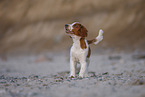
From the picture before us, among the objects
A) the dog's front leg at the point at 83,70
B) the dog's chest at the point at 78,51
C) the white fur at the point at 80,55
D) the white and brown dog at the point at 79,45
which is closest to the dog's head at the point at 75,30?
the white and brown dog at the point at 79,45

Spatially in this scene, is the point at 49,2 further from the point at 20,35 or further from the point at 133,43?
the point at 133,43

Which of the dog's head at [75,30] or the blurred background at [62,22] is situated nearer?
the dog's head at [75,30]

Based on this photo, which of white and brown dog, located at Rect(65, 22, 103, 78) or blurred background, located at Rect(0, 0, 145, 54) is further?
blurred background, located at Rect(0, 0, 145, 54)

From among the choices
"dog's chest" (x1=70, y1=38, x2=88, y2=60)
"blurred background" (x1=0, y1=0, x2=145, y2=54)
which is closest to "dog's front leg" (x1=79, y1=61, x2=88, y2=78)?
"dog's chest" (x1=70, y1=38, x2=88, y2=60)

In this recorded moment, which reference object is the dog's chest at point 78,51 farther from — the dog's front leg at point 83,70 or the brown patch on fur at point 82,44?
the dog's front leg at point 83,70

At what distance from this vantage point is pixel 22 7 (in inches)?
1553

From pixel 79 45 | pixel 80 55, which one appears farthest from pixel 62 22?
pixel 80 55

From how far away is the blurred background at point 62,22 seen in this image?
27.2 meters

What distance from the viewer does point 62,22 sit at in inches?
1373

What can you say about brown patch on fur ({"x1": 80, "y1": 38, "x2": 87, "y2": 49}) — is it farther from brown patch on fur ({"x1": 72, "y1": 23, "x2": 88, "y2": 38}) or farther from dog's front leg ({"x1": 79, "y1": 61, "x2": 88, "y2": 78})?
dog's front leg ({"x1": 79, "y1": 61, "x2": 88, "y2": 78})

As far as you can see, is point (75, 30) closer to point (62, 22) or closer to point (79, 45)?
point (79, 45)

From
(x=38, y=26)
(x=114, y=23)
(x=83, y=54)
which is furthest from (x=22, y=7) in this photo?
(x=83, y=54)

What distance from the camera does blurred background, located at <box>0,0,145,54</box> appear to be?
1069 inches

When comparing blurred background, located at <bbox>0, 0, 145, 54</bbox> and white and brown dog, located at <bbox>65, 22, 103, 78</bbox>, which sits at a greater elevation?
blurred background, located at <bbox>0, 0, 145, 54</bbox>
